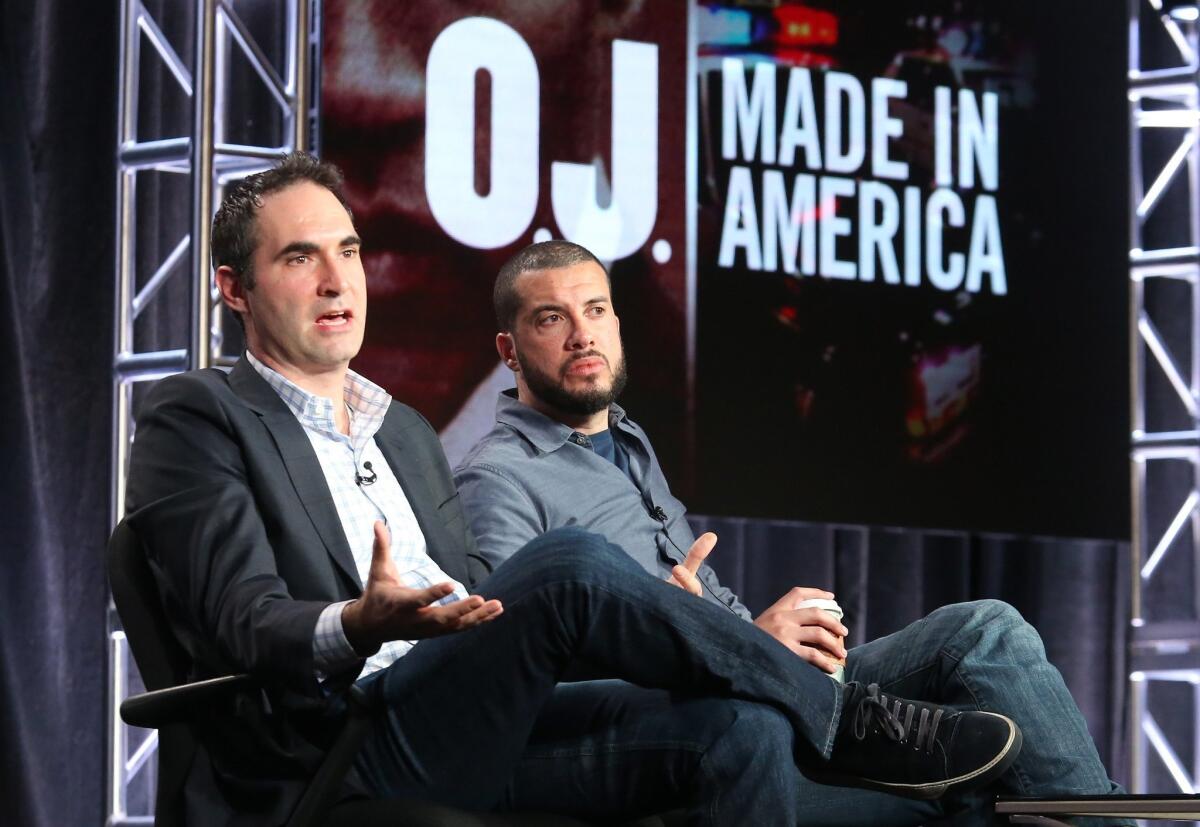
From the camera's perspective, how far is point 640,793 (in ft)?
6.44

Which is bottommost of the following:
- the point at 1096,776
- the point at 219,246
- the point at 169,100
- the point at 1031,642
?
the point at 1096,776

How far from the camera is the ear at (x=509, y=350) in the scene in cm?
292

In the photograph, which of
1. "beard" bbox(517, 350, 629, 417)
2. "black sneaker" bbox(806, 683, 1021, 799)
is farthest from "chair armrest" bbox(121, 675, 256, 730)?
"beard" bbox(517, 350, 629, 417)

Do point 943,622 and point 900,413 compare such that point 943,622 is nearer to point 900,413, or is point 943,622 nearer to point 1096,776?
point 1096,776

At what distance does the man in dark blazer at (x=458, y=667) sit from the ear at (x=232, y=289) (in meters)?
0.15

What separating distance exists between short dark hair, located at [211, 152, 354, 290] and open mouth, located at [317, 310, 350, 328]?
0.35ft

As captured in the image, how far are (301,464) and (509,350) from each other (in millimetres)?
890

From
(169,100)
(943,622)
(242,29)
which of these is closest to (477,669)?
(943,622)

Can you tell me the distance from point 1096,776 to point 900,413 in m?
2.08

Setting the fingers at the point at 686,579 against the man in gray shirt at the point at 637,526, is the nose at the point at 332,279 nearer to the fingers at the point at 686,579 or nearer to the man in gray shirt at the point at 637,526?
the man in gray shirt at the point at 637,526

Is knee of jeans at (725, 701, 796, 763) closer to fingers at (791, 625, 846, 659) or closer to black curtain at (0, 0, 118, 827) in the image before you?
fingers at (791, 625, 846, 659)

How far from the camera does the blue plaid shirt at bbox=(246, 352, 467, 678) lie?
2.13 m

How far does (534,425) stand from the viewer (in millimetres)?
2766

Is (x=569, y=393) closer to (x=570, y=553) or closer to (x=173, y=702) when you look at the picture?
(x=570, y=553)
